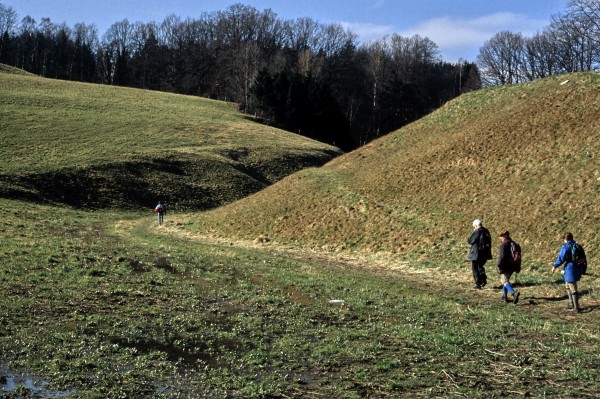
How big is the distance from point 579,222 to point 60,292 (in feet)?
68.6

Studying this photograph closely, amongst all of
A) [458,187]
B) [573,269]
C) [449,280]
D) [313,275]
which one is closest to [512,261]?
[573,269]

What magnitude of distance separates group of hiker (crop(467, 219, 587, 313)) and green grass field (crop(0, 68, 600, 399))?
581 mm

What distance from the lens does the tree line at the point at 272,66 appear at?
103m

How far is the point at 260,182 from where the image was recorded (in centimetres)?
6156

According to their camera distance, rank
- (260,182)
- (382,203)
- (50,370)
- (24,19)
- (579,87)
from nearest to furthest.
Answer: (50,370), (382,203), (579,87), (260,182), (24,19)

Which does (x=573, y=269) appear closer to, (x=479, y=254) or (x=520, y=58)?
(x=479, y=254)

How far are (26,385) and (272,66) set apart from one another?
112460mm

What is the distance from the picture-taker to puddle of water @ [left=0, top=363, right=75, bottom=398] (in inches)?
326

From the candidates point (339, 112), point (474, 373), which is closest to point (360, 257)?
point (474, 373)

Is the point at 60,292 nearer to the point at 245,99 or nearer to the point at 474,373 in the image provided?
the point at 474,373

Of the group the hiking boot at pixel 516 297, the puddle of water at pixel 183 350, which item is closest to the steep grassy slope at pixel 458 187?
the hiking boot at pixel 516 297

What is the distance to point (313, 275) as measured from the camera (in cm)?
2127

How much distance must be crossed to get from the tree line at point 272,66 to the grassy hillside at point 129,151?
17.1 metres

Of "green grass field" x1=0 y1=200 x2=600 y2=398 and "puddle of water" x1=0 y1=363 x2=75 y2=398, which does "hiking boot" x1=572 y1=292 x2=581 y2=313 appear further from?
"puddle of water" x1=0 y1=363 x2=75 y2=398
